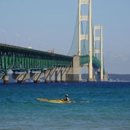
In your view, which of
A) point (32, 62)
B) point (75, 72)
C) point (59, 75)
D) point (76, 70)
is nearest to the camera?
point (32, 62)

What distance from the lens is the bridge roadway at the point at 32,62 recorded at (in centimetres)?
10594

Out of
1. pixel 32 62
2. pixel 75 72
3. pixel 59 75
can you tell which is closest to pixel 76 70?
pixel 75 72

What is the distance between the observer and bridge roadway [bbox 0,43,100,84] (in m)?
106

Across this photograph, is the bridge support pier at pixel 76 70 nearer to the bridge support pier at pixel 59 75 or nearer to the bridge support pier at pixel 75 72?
the bridge support pier at pixel 75 72

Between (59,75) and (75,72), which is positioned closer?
(75,72)

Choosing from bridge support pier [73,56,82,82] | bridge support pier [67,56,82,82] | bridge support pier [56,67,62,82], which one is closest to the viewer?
bridge support pier [73,56,82,82]

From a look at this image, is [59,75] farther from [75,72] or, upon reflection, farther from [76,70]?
[76,70]

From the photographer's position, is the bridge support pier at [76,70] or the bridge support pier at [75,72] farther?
the bridge support pier at [75,72]

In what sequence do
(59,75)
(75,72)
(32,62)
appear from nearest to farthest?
(32,62) → (75,72) → (59,75)

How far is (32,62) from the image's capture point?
126 metres

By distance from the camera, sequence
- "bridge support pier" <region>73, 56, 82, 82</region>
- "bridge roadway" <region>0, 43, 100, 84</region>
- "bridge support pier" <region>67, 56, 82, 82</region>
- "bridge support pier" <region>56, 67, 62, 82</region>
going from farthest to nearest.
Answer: "bridge support pier" <region>56, 67, 62, 82</region>
"bridge support pier" <region>67, 56, 82, 82</region>
"bridge support pier" <region>73, 56, 82, 82</region>
"bridge roadway" <region>0, 43, 100, 84</region>

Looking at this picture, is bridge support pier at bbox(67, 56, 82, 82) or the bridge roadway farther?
bridge support pier at bbox(67, 56, 82, 82)

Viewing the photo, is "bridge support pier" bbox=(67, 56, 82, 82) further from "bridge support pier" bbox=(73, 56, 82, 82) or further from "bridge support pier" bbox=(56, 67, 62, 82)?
"bridge support pier" bbox=(56, 67, 62, 82)

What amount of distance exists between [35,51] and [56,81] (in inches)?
1589
